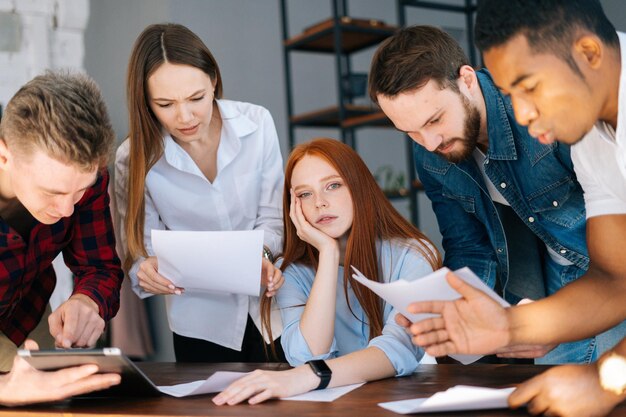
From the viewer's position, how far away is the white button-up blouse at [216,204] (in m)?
2.12

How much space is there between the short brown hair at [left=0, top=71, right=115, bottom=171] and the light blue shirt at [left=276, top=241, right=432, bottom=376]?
62cm

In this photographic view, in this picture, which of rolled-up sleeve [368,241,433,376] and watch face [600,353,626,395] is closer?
watch face [600,353,626,395]

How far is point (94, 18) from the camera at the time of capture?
14.6 feet

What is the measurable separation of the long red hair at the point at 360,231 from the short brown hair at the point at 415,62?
0.67 ft

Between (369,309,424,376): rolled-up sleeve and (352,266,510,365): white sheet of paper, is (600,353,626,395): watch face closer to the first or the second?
(352,266,510,365): white sheet of paper

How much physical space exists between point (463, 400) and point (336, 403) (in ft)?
0.82

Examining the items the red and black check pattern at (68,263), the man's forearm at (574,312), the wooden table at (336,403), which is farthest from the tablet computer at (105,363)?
the man's forearm at (574,312)

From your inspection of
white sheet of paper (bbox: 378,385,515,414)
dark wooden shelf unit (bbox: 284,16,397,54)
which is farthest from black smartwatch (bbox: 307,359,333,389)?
dark wooden shelf unit (bbox: 284,16,397,54)

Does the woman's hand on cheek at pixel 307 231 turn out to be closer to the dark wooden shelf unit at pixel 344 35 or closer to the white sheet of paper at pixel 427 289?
the white sheet of paper at pixel 427 289

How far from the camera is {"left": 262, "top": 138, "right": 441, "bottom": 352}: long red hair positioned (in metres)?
1.89

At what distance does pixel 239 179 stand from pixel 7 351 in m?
0.75

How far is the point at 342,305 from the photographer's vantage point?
6.50 feet

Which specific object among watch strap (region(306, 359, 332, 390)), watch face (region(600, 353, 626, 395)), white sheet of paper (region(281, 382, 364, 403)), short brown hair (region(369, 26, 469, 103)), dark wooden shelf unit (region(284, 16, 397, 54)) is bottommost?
white sheet of paper (region(281, 382, 364, 403))

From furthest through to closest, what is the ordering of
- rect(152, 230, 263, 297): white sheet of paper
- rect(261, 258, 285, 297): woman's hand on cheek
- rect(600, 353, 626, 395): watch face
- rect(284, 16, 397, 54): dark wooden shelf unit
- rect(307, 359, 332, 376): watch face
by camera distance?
rect(284, 16, 397, 54): dark wooden shelf unit, rect(261, 258, 285, 297): woman's hand on cheek, rect(152, 230, 263, 297): white sheet of paper, rect(307, 359, 332, 376): watch face, rect(600, 353, 626, 395): watch face
